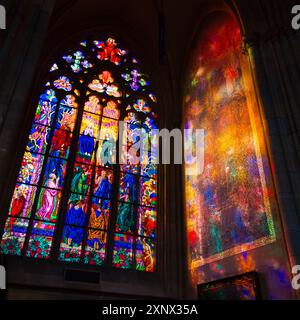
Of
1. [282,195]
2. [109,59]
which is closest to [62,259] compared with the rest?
[282,195]

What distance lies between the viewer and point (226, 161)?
7672 mm

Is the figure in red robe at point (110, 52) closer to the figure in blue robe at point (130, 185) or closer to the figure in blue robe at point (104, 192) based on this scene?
the figure in blue robe at point (130, 185)

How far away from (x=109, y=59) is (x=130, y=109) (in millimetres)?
2138

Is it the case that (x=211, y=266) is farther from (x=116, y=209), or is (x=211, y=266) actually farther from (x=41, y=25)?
(x=41, y=25)

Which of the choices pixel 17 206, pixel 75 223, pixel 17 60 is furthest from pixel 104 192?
pixel 17 60

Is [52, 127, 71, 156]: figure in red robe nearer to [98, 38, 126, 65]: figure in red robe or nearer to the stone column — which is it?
the stone column

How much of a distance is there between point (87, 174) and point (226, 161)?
358cm

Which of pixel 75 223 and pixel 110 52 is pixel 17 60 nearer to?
pixel 75 223

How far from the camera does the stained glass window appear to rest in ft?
21.2

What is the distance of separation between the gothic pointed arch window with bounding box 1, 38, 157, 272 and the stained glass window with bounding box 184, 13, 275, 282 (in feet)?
4.61

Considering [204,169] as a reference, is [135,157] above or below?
above
